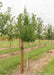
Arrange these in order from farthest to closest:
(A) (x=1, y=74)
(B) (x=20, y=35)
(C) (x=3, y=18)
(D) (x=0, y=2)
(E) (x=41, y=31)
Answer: (E) (x=41, y=31)
(C) (x=3, y=18)
(D) (x=0, y=2)
(B) (x=20, y=35)
(A) (x=1, y=74)

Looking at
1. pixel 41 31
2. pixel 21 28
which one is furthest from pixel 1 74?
pixel 41 31

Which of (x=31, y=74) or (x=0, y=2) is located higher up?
(x=0, y=2)

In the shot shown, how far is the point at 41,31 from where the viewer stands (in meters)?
18.9

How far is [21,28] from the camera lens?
661cm

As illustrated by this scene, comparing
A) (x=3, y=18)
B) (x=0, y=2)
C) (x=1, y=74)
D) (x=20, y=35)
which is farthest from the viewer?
(x=3, y=18)

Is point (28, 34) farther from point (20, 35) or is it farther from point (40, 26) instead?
point (40, 26)

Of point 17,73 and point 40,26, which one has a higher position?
point 40,26

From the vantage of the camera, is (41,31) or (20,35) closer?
(20,35)

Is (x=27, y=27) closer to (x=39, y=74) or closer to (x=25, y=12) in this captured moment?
(x=25, y=12)

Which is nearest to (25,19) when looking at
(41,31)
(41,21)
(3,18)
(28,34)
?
(28,34)

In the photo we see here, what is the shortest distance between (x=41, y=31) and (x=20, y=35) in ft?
42.6

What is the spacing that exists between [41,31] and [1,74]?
46.9 ft

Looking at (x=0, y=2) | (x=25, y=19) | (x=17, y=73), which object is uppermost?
(x=0, y=2)

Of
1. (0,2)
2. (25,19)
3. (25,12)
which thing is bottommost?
(25,19)
